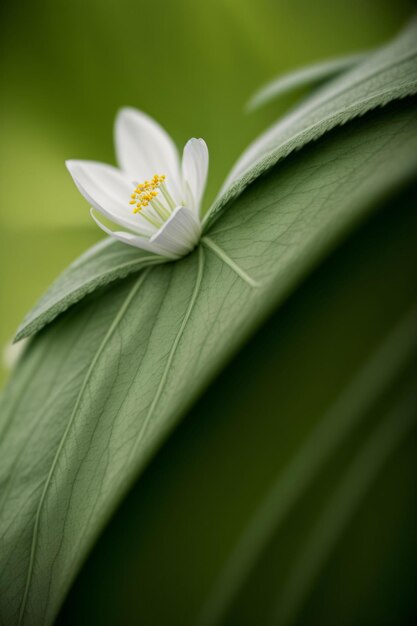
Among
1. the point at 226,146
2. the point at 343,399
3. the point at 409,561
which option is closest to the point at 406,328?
the point at 343,399

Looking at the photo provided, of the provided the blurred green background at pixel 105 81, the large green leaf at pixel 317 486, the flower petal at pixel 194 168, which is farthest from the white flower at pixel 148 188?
the blurred green background at pixel 105 81

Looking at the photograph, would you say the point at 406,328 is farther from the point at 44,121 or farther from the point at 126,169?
the point at 44,121

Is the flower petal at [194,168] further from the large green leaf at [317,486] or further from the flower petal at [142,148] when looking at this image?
the large green leaf at [317,486]

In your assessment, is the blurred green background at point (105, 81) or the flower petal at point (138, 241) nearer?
the flower petal at point (138, 241)

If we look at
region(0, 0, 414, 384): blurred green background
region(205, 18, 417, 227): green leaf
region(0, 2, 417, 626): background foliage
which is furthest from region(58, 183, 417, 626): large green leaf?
region(0, 0, 414, 384): blurred green background

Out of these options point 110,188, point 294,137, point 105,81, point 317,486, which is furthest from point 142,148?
point 105,81

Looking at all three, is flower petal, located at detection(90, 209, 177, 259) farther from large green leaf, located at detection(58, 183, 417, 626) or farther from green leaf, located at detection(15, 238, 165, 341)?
large green leaf, located at detection(58, 183, 417, 626)

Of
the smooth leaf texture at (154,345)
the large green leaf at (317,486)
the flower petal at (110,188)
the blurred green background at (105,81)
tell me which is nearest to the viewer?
the smooth leaf texture at (154,345)
